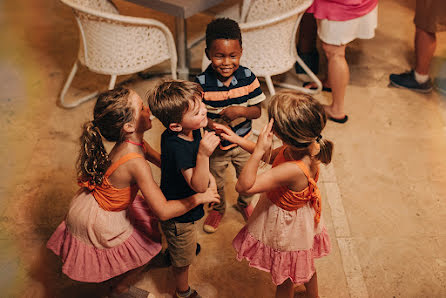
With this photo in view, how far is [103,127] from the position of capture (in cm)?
169

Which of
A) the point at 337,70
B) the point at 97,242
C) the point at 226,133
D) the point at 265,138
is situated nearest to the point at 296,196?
the point at 265,138

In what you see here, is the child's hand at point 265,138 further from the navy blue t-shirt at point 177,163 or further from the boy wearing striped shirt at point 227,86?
the boy wearing striped shirt at point 227,86

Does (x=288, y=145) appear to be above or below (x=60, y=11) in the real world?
above

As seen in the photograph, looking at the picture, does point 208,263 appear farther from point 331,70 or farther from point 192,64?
point 192,64

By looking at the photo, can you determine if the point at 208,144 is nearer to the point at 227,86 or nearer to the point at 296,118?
the point at 296,118

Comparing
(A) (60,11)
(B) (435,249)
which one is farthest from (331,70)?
(A) (60,11)

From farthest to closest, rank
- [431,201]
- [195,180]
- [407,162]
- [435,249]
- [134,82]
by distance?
[134,82] < [407,162] < [431,201] < [435,249] < [195,180]

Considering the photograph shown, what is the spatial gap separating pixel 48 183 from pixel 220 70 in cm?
145

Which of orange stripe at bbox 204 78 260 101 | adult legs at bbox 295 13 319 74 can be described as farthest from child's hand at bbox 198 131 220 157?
adult legs at bbox 295 13 319 74

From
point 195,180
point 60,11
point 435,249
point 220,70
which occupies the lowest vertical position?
point 435,249

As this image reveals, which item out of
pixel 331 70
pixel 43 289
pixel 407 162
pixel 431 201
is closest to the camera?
pixel 43 289

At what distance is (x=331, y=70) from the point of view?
3.11 m

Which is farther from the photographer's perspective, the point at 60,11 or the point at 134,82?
the point at 60,11

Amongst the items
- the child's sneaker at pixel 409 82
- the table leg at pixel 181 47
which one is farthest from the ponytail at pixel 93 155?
the child's sneaker at pixel 409 82
